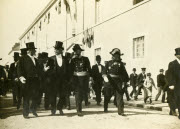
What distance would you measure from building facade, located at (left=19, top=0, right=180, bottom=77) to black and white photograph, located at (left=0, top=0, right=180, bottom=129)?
0.03 meters

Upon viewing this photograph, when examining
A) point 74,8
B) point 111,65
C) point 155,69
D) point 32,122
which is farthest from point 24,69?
point 74,8

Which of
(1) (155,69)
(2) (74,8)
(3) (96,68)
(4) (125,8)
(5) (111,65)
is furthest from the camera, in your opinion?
(2) (74,8)

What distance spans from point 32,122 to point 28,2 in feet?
8.82

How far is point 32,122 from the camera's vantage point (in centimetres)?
721

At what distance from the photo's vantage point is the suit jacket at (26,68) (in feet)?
26.0

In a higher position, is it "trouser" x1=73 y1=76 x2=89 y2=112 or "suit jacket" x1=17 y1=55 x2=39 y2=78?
"suit jacket" x1=17 y1=55 x2=39 y2=78

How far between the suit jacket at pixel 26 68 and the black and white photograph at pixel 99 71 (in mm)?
23

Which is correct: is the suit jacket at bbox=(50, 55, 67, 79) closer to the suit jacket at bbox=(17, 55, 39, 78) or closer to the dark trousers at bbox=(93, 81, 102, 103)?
the suit jacket at bbox=(17, 55, 39, 78)

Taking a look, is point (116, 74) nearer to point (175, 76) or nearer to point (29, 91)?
point (175, 76)

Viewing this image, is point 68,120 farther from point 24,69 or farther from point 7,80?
point 7,80

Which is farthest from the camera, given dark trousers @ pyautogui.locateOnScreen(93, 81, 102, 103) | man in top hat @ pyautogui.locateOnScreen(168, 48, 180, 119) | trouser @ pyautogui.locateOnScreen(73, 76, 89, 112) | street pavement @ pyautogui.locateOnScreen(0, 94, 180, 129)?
dark trousers @ pyautogui.locateOnScreen(93, 81, 102, 103)

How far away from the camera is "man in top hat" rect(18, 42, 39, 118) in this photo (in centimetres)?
786

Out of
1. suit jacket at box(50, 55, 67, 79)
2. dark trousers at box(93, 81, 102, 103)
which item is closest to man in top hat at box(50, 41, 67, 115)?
suit jacket at box(50, 55, 67, 79)

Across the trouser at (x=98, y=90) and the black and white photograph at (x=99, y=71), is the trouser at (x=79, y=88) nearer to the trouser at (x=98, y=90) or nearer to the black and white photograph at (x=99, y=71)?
the black and white photograph at (x=99, y=71)
